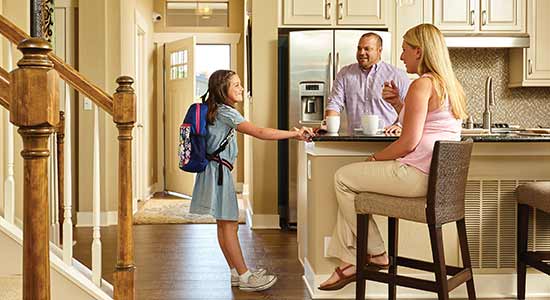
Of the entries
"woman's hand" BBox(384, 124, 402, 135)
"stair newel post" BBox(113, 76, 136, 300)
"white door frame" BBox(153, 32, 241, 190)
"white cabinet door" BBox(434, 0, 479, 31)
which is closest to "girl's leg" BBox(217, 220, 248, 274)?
"stair newel post" BBox(113, 76, 136, 300)

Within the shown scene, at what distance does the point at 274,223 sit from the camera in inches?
235

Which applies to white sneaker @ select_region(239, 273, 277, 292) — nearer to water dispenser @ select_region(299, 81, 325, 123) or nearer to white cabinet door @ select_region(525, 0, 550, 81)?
water dispenser @ select_region(299, 81, 325, 123)

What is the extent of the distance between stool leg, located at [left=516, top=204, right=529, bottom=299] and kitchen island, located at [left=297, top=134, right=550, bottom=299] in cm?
7

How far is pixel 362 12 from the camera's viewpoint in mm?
5797

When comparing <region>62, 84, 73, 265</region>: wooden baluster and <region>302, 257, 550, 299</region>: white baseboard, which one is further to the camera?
<region>302, 257, 550, 299</region>: white baseboard

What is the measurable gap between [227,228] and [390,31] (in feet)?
9.15

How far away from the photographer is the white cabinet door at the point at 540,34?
5.82m

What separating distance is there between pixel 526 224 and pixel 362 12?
2857 mm

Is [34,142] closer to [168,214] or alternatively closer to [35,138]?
[35,138]

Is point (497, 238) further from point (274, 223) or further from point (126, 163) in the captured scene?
point (274, 223)

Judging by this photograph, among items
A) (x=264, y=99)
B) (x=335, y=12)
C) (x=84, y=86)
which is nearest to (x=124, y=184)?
(x=84, y=86)

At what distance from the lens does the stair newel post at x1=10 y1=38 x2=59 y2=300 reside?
1.58 meters

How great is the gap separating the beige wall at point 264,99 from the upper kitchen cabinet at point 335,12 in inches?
6.8

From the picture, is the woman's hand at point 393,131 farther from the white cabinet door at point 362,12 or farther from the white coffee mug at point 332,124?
the white cabinet door at point 362,12
